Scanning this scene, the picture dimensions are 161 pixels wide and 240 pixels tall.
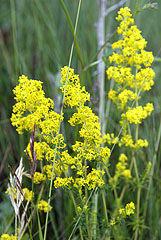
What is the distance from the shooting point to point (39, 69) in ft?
8.56

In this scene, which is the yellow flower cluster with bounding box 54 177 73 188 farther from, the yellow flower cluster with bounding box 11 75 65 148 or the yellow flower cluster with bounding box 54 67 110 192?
the yellow flower cluster with bounding box 11 75 65 148

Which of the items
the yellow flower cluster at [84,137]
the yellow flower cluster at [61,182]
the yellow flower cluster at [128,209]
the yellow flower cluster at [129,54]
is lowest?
the yellow flower cluster at [128,209]

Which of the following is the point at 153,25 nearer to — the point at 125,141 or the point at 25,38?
the point at 25,38

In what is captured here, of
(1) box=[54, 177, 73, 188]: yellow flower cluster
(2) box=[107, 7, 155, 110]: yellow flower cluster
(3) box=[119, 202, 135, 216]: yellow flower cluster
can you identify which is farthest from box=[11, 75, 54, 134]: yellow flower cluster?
(3) box=[119, 202, 135, 216]: yellow flower cluster

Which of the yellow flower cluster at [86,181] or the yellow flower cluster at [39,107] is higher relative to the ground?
the yellow flower cluster at [39,107]

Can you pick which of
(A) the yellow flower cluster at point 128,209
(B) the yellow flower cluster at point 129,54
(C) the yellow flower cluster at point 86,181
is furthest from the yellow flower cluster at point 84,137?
(B) the yellow flower cluster at point 129,54

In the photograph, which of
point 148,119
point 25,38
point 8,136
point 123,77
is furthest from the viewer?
point 25,38

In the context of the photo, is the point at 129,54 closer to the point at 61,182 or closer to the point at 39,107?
the point at 39,107

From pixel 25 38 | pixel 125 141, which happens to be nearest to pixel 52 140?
pixel 125 141

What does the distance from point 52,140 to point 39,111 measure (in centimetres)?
13

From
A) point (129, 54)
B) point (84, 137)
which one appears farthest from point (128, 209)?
point (129, 54)

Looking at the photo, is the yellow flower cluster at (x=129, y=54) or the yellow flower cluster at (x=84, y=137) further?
the yellow flower cluster at (x=129, y=54)

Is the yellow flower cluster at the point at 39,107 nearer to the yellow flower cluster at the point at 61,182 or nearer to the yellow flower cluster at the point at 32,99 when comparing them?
the yellow flower cluster at the point at 32,99

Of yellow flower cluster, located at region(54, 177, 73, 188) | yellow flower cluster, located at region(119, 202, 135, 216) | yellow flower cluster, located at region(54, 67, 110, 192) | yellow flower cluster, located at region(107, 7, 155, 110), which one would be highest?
yellow flower cluster, located at region(107, 7, 155, 110)
